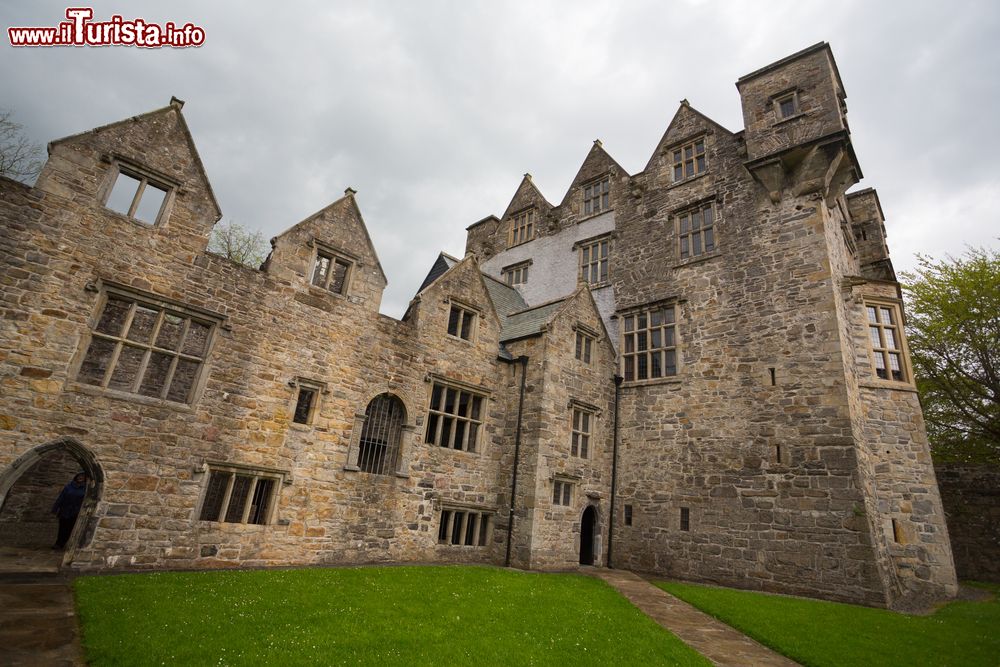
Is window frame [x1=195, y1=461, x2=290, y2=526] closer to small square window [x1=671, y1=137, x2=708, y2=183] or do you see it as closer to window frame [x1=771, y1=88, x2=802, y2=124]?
small square window [x1=671, y1=137, x2=708, y2=183]

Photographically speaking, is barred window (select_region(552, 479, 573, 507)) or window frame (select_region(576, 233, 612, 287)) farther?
window frame (select_region(576, 233, 612, 287))

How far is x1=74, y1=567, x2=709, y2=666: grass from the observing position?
19.6 feet

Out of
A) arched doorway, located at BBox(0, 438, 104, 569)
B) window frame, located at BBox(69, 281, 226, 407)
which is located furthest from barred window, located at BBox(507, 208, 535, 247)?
arched doorway, located at BBox(0, 438, 104, 569)

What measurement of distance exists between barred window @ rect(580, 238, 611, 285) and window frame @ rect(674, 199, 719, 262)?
11.4 ft

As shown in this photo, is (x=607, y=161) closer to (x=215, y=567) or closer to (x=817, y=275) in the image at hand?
(x=817, y=275)

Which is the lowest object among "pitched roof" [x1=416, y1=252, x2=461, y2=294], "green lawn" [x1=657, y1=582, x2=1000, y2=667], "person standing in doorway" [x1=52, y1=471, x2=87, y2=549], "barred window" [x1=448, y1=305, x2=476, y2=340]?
"green lawn" [x1=657, y1=582, x2=1000, y2=667]

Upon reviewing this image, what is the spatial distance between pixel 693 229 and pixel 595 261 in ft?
15.8

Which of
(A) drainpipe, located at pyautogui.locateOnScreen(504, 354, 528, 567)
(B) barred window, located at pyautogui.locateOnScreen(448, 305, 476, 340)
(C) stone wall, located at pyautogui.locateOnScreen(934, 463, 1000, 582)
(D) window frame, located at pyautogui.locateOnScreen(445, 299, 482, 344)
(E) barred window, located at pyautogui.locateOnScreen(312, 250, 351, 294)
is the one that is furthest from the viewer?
(C) stone wall, located at pyautogui.locateOnScreen(934, 463, 1000, 582)

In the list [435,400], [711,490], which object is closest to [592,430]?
[711,490]

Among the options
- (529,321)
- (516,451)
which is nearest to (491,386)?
(516,451)

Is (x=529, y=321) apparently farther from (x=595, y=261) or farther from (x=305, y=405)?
(x=305, y=405)

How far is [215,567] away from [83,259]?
7.58 metres

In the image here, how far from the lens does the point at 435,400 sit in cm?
1630

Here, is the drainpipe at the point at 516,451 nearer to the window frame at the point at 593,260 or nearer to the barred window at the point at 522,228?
the window frame at the point at 593,260
